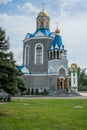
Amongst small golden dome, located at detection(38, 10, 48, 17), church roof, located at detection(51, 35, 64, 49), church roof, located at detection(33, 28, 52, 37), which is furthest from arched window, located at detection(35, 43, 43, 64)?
small golden dome, located at detection(38, 10, 48, 17)

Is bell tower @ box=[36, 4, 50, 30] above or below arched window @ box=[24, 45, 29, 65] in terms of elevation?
above

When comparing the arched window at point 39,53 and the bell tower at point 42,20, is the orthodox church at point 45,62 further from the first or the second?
the bell tower at point 42,20

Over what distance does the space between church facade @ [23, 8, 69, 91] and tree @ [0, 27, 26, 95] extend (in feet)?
123

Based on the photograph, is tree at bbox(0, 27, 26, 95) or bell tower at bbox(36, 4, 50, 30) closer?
tree at bbox(0, 27, 26, 95)

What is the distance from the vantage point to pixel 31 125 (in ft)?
40.2

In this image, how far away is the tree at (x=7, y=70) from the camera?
17281 mm

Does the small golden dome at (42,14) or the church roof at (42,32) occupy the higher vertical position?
the small golden dome at (42,14)

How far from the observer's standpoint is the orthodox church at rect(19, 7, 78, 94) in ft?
187

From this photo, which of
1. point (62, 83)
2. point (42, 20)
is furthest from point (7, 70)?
point (42, 20)

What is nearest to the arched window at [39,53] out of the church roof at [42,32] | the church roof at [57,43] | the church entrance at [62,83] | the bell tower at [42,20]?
the church roof at [42,32]

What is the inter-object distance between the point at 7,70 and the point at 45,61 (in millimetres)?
41011

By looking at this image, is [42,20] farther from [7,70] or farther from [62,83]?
[7,70]

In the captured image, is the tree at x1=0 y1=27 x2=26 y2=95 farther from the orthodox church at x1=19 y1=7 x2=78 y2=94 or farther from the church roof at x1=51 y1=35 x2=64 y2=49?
the church roof at x1=51 y1=35 x2=64 y2=49

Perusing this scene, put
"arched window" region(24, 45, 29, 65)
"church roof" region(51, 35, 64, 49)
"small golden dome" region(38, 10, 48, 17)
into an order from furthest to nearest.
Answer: "small golden dome" region(38, 10, 48, 17), "arched window" region(24, 45, 29, 65), "church roof" region(51, 35, 64, 49)
